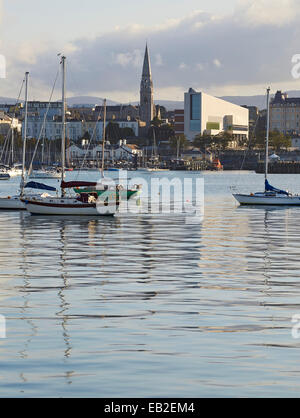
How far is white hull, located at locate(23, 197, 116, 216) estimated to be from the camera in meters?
51.0

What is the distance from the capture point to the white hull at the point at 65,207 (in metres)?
51.0

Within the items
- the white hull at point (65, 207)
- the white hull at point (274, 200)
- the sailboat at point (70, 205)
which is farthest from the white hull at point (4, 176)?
the white hull at point (65, 207)

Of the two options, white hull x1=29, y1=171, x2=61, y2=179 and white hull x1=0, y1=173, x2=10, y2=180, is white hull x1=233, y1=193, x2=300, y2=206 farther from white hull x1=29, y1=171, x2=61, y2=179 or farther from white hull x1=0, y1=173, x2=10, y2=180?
white hull x1=0, y1=173, x2=10, y2=180

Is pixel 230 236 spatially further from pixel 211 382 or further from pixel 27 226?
pixel 211 382

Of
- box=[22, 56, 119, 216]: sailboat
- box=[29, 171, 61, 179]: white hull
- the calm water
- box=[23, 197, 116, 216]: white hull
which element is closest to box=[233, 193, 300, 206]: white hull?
box=[22, 56, 119, 216]: sailboat

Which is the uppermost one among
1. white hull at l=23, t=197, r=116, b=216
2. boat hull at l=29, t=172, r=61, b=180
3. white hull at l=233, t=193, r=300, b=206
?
white hull at l=23, t=197, r=116, b=216

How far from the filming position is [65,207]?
50.9 m

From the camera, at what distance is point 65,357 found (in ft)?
46.5

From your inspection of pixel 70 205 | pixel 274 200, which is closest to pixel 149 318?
pixel 70 205

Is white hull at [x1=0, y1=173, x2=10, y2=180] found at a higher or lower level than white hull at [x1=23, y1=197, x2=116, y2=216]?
lower

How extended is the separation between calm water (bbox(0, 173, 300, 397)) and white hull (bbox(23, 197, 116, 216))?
49.3 feet

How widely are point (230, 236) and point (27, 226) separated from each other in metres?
11.6

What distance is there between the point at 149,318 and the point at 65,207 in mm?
33722
